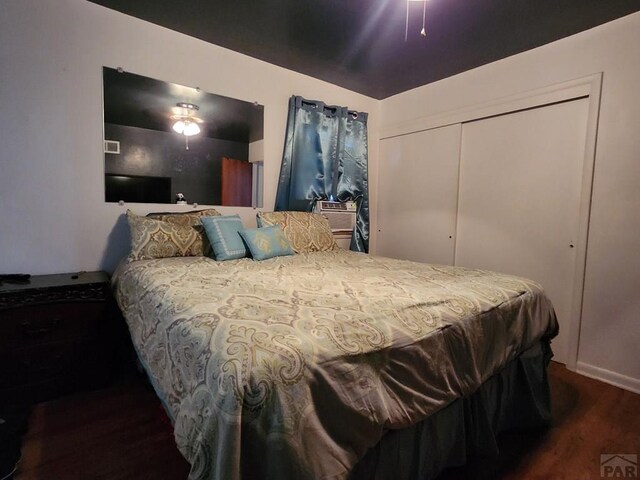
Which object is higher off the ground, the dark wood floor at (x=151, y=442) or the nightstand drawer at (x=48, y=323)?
the nightstand drawer at (x=48, y=323)

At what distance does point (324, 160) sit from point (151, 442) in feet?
8.33

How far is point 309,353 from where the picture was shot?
31.9 inches

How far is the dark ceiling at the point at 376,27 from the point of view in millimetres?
2012

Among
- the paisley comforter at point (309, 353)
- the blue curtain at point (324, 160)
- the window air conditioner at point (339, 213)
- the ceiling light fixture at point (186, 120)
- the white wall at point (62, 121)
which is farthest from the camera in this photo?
the window air conditioner at point (339, 213)

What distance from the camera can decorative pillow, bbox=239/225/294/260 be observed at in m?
2.17

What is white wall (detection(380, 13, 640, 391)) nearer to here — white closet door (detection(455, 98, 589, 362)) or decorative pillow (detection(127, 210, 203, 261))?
white closet door (detection(455, 98, 589, 362))

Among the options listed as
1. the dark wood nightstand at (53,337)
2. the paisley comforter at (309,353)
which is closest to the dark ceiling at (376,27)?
the paisley comforter at (309,353)

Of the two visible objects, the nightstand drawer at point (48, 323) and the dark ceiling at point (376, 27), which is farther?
the dark ceiling at point (376, 27)

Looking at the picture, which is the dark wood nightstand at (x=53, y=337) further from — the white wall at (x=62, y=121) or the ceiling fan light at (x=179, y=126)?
the ceiling fan light at (x=179, y=126)

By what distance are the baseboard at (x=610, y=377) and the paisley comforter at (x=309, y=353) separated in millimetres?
971

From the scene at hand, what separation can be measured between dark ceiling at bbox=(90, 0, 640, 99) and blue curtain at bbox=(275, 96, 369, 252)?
446 mm

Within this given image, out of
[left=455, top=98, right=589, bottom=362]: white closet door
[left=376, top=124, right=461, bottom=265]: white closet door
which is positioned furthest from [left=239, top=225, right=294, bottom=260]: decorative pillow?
[left=455, top=98, right=589, bottom=362]: white closet door

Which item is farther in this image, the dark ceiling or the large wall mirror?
the large wall mirror

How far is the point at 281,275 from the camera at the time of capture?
5.49ft
